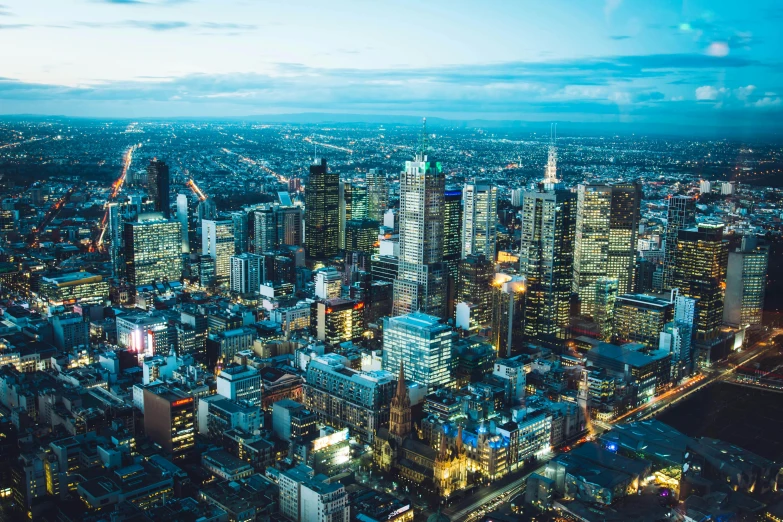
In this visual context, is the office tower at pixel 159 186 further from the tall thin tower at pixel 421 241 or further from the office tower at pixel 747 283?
the office tower at pixel 747 283

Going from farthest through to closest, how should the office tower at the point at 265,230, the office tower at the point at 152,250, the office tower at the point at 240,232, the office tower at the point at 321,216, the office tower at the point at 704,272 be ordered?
the office tower at the point at 240,232 → the office tower at the point at 265,230 → the office tower at the point at 321,216 → the office tower at the point at 152,250 → the office tower at the point at 704,272

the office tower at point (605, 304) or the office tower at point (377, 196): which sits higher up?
the office tower at point (377, 196)

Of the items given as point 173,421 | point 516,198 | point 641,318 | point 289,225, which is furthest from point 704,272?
point 289,225

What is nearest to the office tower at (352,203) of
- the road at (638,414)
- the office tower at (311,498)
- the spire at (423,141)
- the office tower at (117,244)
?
the spire at (423,141)

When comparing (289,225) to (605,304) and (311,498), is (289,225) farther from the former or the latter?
(311,498)

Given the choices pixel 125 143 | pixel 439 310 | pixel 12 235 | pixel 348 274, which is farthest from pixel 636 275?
pixel 125 143

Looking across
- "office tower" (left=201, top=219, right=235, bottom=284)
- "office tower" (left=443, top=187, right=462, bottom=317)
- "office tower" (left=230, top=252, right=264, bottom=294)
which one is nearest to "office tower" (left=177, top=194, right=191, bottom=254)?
"office tower" (left=201, top=219, right=235, bottom=284)

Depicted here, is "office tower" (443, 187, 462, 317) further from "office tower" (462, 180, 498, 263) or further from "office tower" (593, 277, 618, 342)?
"office tower" (593, 277, 618, 342)

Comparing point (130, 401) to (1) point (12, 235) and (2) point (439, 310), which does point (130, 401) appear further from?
(1) point (12, 235)
